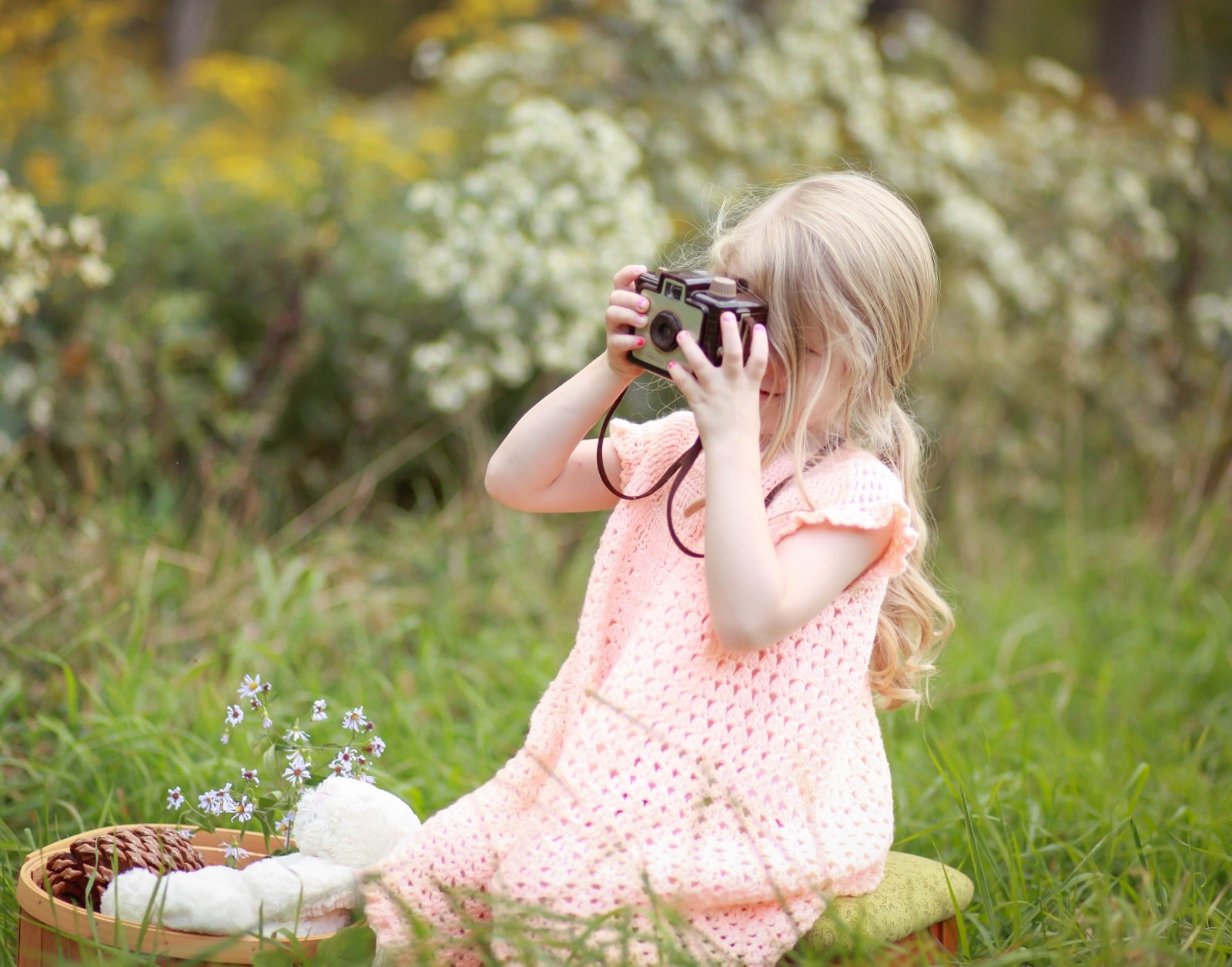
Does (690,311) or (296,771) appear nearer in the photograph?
(690,311)

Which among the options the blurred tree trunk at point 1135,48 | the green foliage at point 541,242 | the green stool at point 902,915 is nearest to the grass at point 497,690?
the green stool at point 902,915

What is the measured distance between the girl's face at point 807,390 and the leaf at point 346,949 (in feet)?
2.85

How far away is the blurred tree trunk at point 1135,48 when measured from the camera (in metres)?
9.64

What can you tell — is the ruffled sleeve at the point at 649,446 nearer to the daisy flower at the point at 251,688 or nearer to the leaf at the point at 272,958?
the daisy flower at the point at 251,688

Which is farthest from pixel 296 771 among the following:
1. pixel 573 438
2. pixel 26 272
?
pixel 26 272

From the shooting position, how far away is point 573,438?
5.92ft

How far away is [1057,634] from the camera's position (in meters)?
3.90

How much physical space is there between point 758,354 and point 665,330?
0.44ft

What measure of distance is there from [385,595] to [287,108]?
14.4 feet

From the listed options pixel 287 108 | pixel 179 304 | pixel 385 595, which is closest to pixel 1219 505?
pixel 385 595

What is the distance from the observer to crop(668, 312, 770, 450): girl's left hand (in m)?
1.58

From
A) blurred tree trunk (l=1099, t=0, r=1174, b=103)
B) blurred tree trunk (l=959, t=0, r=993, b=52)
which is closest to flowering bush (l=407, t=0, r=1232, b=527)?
blurred tree trunk (l=1099, t=0, r=1174, b=103)

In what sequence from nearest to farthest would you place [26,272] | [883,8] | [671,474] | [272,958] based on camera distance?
[272,958] < [671,474] < [26,272] < [883,8]

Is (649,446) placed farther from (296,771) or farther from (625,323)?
(296,771)
